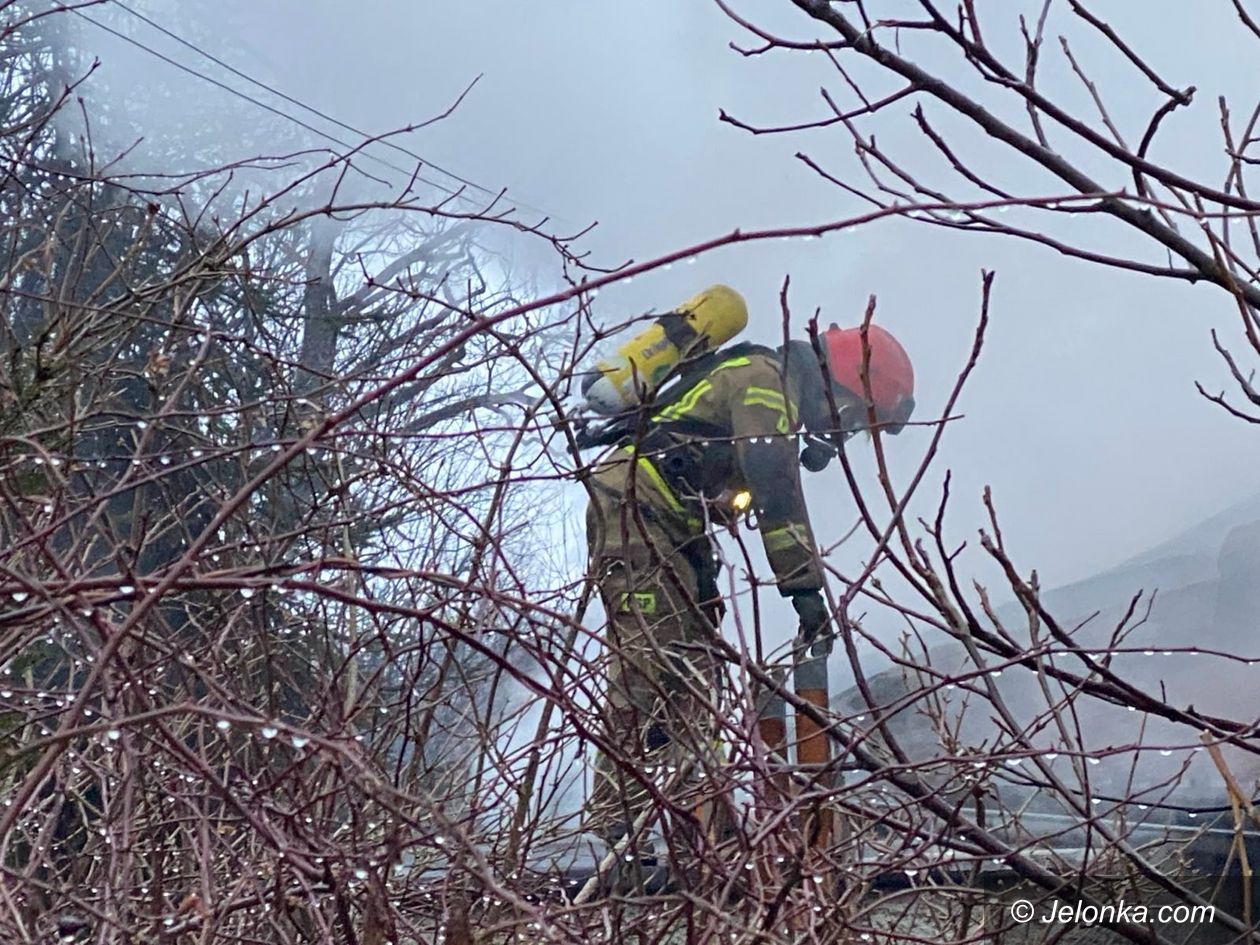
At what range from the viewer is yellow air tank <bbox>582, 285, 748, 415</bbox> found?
10.3ft

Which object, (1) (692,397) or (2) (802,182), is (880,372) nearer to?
(1) (692,397)

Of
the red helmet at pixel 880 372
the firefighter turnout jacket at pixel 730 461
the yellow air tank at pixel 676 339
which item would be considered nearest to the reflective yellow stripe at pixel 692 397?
the firefighter turnout jacket at pixel 730 461

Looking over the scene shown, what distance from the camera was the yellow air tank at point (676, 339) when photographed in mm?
3135

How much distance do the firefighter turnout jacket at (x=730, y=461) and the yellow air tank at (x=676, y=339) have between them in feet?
0.40

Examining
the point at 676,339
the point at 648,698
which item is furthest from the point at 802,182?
the point at 648,698

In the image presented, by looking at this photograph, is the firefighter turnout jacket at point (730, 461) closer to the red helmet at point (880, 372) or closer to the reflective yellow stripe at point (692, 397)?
the reflective yellow stripe at point (692, 397)

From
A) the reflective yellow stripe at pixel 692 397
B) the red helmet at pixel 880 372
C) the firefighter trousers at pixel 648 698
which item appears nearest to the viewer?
the firefighter trousers at pixel 648 698

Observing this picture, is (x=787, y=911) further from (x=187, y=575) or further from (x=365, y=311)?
(x=365, y=311)

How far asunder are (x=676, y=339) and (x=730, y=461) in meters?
0.48

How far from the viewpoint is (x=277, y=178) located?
241 inches

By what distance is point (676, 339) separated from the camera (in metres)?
3.38

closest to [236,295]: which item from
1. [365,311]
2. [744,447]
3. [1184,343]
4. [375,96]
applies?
[365,311]

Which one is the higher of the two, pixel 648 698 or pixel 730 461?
pixel 730 461

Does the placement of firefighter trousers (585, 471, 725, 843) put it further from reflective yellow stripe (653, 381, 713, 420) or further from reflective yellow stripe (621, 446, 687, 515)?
reflective yellow stripe (653, 381, 713, 420)
